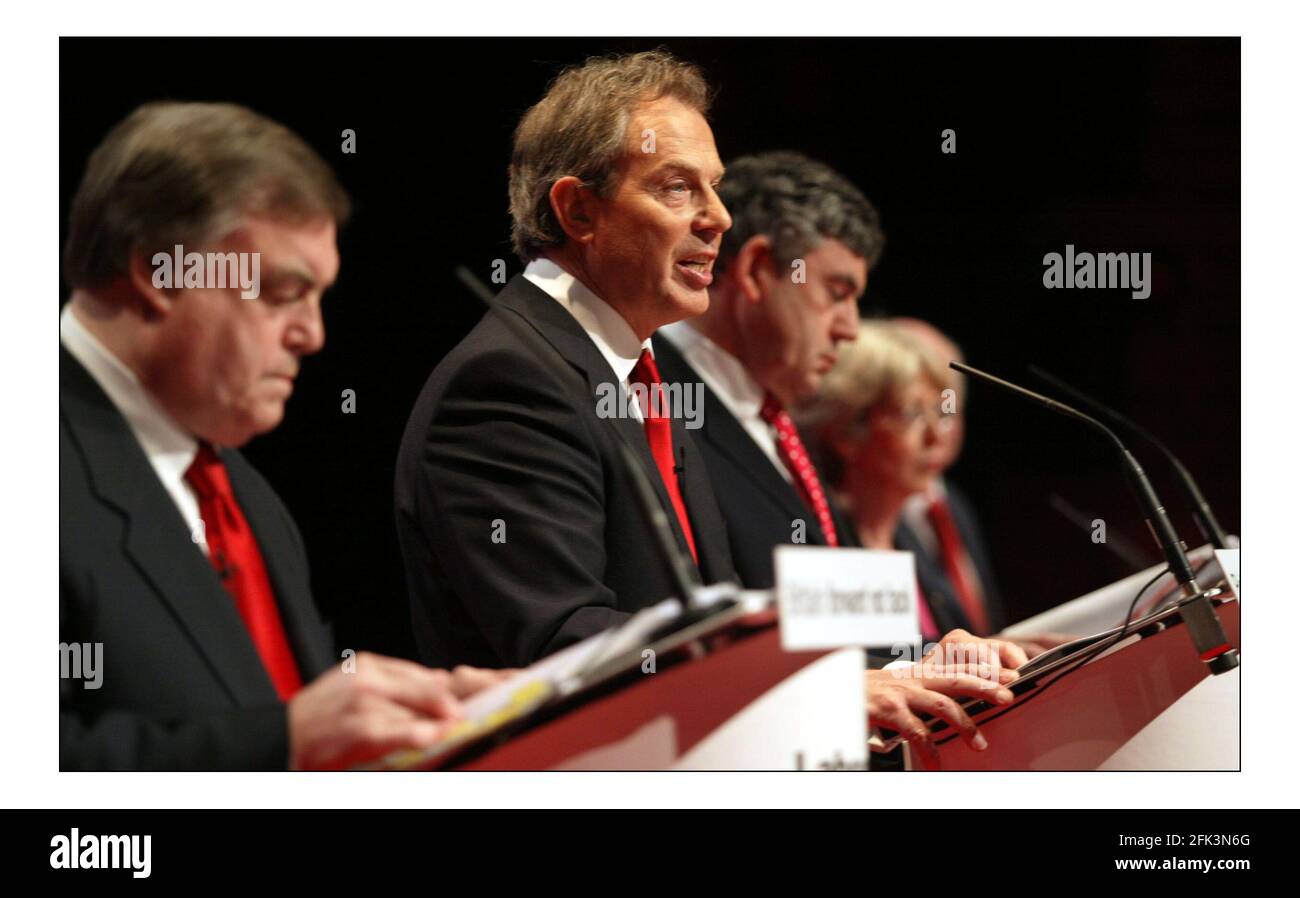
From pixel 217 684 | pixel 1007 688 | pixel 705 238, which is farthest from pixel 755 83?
pixel 217 684

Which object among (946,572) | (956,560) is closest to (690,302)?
(946,572)

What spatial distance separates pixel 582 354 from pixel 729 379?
0.71 meters

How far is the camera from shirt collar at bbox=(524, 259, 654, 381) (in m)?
2.98

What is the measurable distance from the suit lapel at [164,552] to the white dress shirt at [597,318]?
2.69 ft

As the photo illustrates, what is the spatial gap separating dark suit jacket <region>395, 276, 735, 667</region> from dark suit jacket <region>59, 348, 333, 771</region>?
0.91 feet

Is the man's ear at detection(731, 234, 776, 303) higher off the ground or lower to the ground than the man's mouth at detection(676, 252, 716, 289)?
higher

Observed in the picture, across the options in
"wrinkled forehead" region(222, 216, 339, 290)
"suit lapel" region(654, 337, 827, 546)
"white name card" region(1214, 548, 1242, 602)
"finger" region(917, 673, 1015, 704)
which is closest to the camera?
"wrinkled forehead" region(222, 216, 339, 290)

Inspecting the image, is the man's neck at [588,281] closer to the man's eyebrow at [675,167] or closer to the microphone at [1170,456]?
the man's eyebrow at [675,167]

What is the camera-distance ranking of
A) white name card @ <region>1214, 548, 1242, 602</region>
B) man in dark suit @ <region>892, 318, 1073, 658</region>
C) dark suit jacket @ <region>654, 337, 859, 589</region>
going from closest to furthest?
white name card @ <region>1214, 548, 1242, 602</region> → dark suit jacket @ <region>654, 337, 859, 589</region> → man in dark suit @ <region>892, 318, 1073, 658</region>

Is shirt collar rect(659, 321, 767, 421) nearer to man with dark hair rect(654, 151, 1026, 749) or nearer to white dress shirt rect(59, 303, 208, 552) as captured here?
man with dark hair rect(654, 151, 1026, 749)

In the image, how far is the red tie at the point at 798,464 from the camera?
3.51 metres

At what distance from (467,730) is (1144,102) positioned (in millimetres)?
2136

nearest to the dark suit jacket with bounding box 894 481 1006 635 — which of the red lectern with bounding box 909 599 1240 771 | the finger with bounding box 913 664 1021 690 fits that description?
the red lectern with bounding box 909 599 1240 771

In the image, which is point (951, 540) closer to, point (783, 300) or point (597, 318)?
point (783, 300)
